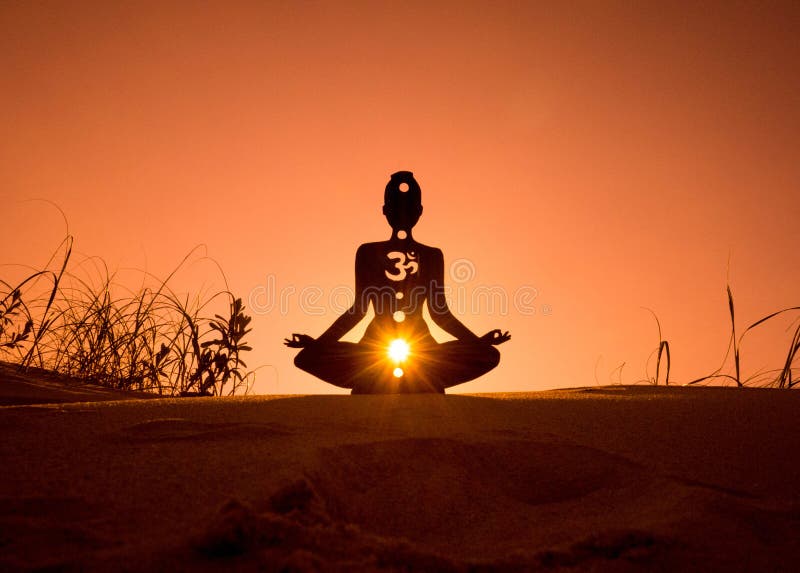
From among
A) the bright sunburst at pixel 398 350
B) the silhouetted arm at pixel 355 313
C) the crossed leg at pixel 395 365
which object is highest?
the silhouetted arm at pixel 355 313

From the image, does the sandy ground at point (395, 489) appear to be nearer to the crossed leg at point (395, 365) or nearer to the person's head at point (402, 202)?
the crossed leg at point (395, 365)

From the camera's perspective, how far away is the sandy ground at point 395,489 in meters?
1.13

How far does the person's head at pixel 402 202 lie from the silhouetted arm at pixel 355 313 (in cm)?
29

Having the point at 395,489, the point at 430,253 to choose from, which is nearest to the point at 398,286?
the point at 430,253

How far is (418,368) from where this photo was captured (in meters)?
3.84

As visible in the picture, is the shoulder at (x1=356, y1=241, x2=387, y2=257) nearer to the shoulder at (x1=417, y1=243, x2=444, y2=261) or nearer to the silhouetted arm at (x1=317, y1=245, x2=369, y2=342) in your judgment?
the silhouetted arm at (x1=317, y1=245, x2=369, y2=342)

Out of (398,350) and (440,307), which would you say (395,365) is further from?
(440,307)

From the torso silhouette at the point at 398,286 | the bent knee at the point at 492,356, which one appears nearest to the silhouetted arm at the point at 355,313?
the torso silhouette at the point at 398,286

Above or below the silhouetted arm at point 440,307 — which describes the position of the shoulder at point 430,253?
above

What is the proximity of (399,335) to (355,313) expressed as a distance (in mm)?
315

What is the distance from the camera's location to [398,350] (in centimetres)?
394

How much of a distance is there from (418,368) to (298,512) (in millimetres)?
2616

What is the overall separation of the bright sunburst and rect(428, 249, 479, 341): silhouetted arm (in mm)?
261

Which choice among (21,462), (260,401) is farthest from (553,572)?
(260,401)
